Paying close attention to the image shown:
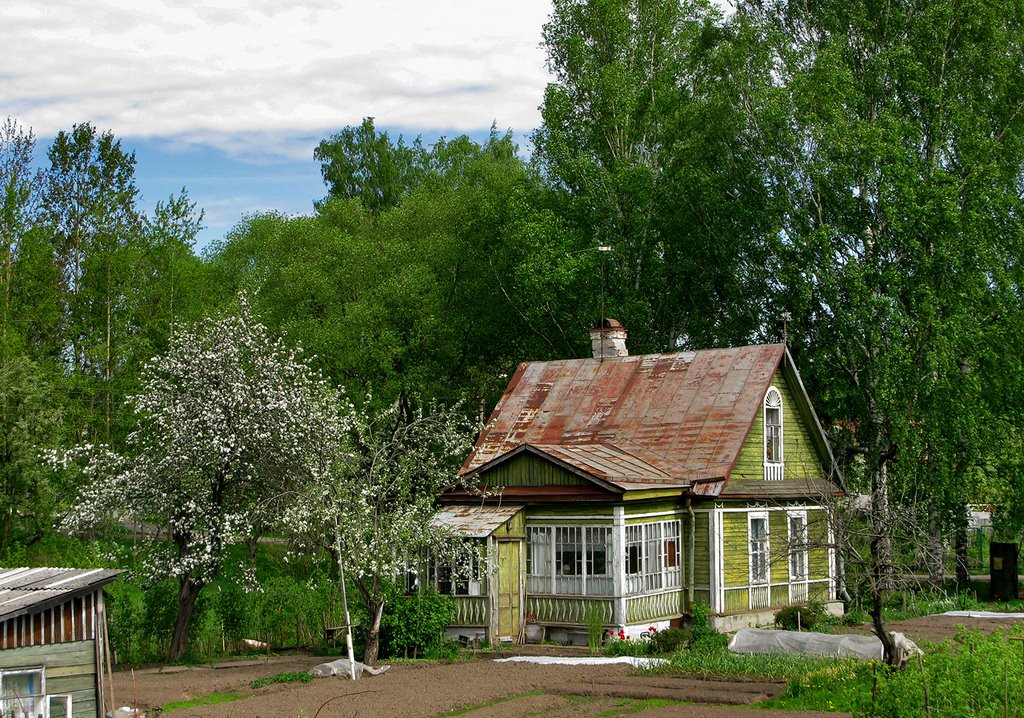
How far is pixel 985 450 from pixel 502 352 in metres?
17.6

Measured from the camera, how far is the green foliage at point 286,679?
805 inches

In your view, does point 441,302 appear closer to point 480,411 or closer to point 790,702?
point 480,411

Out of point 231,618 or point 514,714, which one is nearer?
point 514,714

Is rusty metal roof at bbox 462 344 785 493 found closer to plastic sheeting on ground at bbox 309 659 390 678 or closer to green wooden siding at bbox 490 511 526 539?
green wooden siding at bbox 490 511 526 539

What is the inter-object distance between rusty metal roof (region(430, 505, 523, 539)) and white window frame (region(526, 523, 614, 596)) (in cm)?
74

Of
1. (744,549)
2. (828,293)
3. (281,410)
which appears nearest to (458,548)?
(281,410)

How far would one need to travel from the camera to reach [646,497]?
79.0 ft

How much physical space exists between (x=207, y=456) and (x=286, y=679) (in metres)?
5.19

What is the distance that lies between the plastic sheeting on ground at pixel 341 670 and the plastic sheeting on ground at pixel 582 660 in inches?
99.2

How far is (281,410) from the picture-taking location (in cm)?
2312

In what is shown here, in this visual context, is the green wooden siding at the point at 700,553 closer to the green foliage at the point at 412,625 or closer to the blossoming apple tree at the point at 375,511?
the blossoming apple tree at the point at 375,511

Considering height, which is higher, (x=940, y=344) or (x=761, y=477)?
(x=940, y=344)

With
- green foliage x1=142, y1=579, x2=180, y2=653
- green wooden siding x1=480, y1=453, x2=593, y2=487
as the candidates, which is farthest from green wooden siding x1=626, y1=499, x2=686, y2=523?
green foliage x1=142, y1=579, x2=180, y2=653

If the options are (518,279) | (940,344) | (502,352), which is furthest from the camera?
(502,352)
